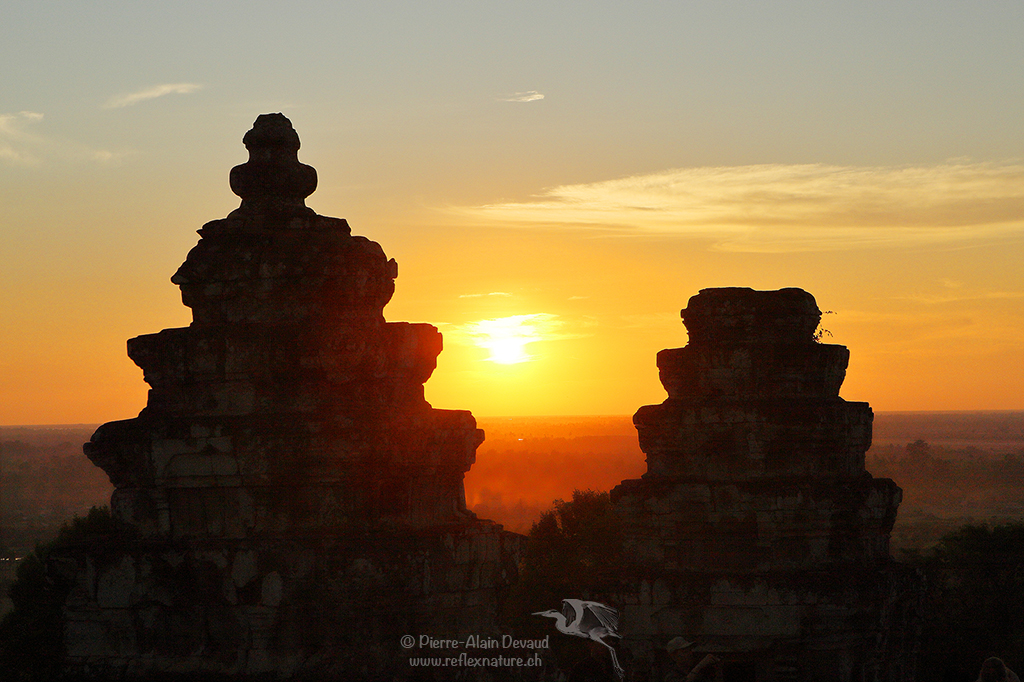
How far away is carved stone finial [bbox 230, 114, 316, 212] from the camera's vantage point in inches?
570

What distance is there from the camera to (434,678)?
1356 centimetres

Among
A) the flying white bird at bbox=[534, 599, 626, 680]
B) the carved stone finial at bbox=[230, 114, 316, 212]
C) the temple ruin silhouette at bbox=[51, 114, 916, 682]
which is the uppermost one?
the carved stone finial at bbox=[230, 114, 316, 212]

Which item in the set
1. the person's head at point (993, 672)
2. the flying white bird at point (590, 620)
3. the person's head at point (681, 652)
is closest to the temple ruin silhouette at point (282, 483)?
the flying white bird at point (590, 620)

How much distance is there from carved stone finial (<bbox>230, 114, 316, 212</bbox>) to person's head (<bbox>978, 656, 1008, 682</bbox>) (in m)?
→ 8.22

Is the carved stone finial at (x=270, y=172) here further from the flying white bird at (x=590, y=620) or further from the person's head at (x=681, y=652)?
the person's head at (x=681, y=652)

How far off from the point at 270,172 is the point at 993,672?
8.66m

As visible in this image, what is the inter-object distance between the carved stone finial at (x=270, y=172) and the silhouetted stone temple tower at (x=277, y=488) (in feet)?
0.09

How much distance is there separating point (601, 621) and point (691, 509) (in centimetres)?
183

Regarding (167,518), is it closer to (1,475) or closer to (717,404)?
(717,404)

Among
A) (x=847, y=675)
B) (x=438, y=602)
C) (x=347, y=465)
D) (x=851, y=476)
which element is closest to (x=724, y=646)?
A: (x=847, y=675)

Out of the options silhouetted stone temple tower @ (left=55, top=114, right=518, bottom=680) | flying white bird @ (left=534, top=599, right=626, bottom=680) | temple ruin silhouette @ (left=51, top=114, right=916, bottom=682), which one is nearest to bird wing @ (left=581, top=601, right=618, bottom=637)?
flying white bird @ (left=534, top=599, right=626, bottom=680)

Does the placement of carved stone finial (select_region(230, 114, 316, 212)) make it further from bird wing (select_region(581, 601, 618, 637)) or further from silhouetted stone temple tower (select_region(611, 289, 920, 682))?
bird wing (select_region(581, 601, 618, 637))

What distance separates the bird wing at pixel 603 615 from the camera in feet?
51.8

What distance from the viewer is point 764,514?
16297mm
